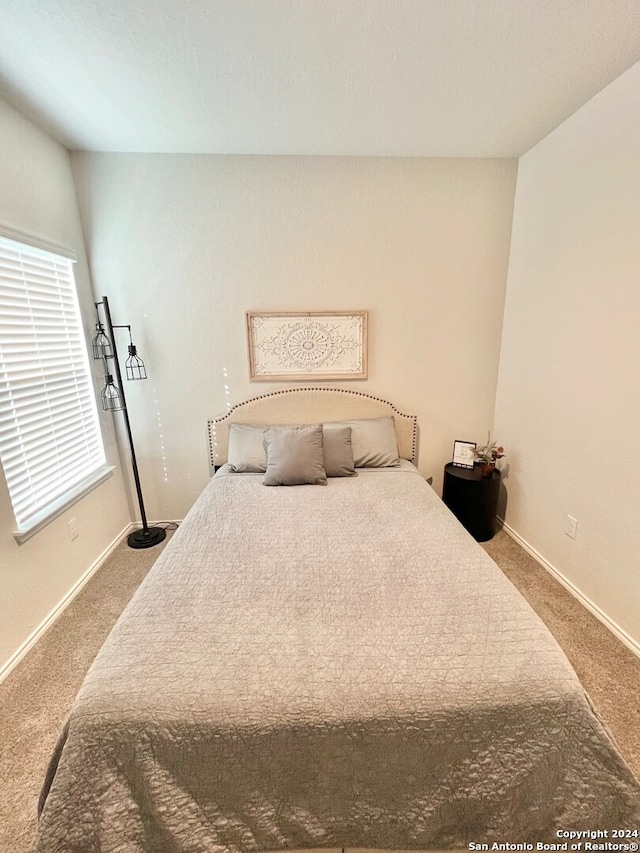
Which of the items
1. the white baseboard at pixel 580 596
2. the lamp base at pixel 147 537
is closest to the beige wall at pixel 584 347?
the white baseboard at pixel 580 596

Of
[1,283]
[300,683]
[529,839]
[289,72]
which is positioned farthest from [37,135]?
[529,839]

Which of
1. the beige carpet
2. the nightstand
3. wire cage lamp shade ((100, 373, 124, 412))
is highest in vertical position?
wire cage lamp shade ((100, 373, 124, 412))

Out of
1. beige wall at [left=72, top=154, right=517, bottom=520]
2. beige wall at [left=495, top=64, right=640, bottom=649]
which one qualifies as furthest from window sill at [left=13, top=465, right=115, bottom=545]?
beige wall at [left=495, top=64, right=640, bottom=649]

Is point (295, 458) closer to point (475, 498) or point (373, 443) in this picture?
point (373, 443)

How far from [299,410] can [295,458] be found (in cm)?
58

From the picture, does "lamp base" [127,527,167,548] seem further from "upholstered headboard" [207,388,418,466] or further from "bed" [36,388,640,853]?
"bed" [36,388,640,853]

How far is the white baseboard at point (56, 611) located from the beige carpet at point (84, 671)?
0.09 feet

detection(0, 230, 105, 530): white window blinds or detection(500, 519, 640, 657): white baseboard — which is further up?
detection(0, 230, 105, 530): white window blinds

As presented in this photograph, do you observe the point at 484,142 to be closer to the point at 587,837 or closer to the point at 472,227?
the point at 472,227

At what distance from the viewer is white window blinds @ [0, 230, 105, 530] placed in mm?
1815

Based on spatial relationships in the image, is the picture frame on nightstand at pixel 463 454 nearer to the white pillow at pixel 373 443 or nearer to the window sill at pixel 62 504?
the white pillow at pixel 373 443

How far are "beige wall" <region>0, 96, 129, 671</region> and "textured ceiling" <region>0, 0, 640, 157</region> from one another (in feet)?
0.59

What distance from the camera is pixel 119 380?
254 cm

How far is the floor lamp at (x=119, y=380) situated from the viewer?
2.52m
